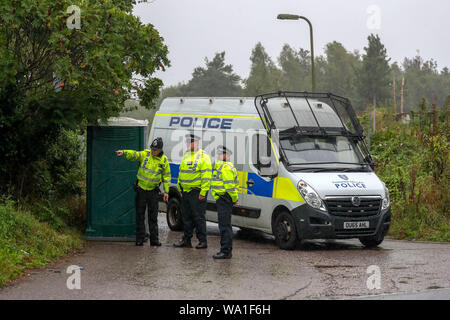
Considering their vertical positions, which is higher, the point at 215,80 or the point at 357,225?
the point at 215,80

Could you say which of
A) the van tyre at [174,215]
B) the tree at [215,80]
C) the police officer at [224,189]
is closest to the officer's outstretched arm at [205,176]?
the police officer at [224,189]

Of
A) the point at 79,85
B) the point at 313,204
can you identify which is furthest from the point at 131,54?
the point at 313,204

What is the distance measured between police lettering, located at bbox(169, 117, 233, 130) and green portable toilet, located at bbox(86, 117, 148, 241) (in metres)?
1.77

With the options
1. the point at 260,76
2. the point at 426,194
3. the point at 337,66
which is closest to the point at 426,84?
the point at 337,66

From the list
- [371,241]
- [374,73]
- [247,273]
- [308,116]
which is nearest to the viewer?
[247,273]

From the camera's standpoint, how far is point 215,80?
Answer: 302ft

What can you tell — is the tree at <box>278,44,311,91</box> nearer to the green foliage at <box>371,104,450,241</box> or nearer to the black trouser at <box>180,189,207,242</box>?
the green foliage at <box>371,104,450,241</box>

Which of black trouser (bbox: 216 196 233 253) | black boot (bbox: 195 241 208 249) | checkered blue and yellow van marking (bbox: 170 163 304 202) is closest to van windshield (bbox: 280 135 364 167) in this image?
checkered blue and yellow van marking (bbox: 170 163 304 202)

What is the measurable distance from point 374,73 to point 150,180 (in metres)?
68.6

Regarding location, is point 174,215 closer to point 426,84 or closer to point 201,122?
point 201,122

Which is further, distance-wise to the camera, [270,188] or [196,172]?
[270,188]

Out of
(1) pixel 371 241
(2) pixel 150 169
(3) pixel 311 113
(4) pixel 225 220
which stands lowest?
(1) pixel 371 241

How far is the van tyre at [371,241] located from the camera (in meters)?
12.2
